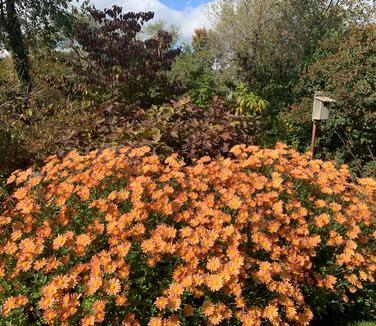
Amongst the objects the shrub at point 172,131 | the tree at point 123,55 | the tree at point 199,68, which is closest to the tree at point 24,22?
the tree at point 123,55

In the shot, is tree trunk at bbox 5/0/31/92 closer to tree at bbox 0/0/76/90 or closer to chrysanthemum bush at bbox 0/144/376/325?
tree at bbox 0/0/76/90

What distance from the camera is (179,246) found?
7.43ft

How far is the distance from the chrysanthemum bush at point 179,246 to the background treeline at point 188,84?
47.1 inches

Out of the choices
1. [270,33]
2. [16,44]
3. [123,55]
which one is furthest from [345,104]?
[16,44]

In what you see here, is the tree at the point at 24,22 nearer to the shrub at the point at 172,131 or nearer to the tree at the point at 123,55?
the tree at the point at 123,55

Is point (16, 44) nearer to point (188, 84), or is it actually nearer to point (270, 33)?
point (188, 84)

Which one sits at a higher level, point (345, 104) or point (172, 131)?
point (172, 131)

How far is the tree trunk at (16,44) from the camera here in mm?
8092

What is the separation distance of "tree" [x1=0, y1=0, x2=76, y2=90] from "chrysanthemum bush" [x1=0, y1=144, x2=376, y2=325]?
6.33 metres

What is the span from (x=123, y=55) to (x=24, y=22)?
2.95m

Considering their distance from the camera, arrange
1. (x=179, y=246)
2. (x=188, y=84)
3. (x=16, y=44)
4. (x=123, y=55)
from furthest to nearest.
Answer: (x=188, y=84), (x=16, y=44), (x=123, y=55), (x=179, y=246)

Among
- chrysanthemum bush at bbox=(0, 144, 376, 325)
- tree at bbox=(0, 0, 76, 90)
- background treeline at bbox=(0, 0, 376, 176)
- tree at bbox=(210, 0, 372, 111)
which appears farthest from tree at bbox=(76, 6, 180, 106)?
chrysanthemum bush at bbox=(0, 144, 376, 325)

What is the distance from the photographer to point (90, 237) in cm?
223

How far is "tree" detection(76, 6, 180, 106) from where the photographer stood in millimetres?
7148
